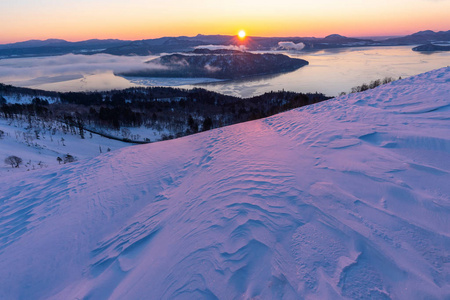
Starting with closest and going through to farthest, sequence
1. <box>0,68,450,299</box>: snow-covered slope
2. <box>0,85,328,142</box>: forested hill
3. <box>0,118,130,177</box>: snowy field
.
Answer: <box>0,68,450,299</box>: snow-covered slope < <box>0,118,130,177</box>: snowy field < <box>0,85,328,142</box>: forested hill

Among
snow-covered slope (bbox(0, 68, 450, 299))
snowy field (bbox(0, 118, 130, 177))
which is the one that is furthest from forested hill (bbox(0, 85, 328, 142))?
snow-covered slope (bbox(0, 68, 450, 299))

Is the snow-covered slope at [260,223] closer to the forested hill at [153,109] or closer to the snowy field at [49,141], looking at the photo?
the snowy field at [49,141]

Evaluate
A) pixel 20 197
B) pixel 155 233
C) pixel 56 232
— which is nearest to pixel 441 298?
pixel 155 233

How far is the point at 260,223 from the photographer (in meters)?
4.46

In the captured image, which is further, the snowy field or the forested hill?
the forested hill

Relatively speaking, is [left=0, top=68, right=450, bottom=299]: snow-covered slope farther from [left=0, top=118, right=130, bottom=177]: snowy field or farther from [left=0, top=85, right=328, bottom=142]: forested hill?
[left=0, top=85, right=328, bottom=142]: forested hill

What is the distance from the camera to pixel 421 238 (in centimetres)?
350

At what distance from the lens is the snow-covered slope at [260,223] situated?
3338 millimetres

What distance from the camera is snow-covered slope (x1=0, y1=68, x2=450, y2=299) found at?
131 inches

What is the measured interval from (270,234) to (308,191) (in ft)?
5.46

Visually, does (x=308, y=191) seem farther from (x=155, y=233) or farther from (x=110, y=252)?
(x=110, y=252)

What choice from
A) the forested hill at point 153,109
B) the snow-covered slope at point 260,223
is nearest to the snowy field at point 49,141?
the forested hill at point 153,109

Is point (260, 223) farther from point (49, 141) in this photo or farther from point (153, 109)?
point (153, 109)

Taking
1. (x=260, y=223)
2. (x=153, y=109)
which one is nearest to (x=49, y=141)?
(x=260, y=223)
